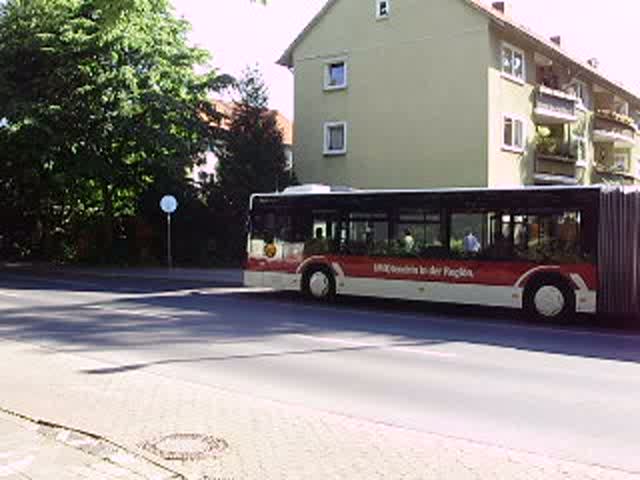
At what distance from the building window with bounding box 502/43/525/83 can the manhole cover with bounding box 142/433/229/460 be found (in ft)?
86.0

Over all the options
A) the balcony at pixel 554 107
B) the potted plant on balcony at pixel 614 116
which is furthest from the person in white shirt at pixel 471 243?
the potted plant on balcony at pixel 614 116

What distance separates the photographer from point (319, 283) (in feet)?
59.4

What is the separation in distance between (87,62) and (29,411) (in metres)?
23.3

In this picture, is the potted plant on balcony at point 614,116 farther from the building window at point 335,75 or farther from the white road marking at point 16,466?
the white road marking at point 16,466

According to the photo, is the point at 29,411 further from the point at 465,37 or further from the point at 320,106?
the point at 320,106

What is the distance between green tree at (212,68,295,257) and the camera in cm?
2938

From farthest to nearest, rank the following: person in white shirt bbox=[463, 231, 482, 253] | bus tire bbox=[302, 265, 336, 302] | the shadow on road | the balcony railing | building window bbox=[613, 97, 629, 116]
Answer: building window bbox=[613, 97, 629, 116], the balcony railing, bus tire bbox=[302, 265, 336, 302], person in white shirt bbox=[463, 231, 482, 253], the shadow on road

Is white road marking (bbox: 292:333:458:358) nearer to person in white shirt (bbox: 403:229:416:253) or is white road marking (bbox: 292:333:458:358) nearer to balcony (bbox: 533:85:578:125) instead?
person in white shirt (bbox: 403:229:416:253)

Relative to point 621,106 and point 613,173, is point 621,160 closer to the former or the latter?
point 621,106

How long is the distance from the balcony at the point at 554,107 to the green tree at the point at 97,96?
14.0 metres

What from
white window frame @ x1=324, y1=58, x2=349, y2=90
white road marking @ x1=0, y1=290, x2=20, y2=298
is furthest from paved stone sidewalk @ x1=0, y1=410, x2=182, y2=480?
white window frame @ x1=324, y1=58, x2=349, y2=90

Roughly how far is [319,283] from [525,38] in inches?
683

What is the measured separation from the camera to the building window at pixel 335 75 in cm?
3244

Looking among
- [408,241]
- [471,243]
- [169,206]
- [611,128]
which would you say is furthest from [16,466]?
[611,128]
